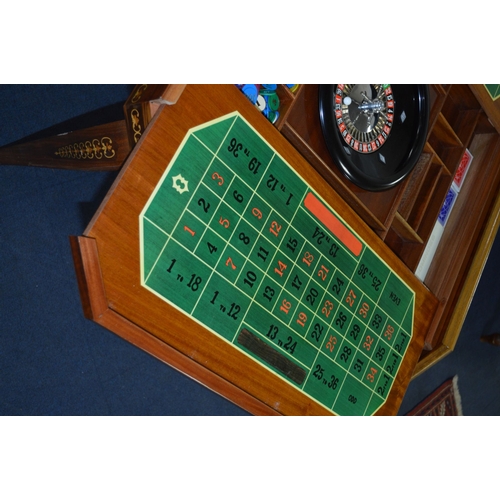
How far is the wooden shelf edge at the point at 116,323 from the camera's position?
4.39 ft

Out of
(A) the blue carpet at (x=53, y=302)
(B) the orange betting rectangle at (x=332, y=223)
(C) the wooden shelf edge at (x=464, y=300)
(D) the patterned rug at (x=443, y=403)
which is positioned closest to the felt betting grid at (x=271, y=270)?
(B) the orange betting rectangle at (x=332, y=223)

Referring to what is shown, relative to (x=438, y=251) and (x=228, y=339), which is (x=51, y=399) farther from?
(x=438, y=251)

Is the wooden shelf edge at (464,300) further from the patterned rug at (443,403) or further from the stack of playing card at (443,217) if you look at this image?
the patterned rug at (443,403)

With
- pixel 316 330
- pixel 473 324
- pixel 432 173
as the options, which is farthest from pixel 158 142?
pixel 473 324

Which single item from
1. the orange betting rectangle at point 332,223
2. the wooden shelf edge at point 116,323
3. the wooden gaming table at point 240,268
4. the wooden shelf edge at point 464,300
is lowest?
the wooden shelf edge at point 116,323

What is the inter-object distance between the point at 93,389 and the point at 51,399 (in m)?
0.23

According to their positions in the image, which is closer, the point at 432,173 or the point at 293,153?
the point at 293,153

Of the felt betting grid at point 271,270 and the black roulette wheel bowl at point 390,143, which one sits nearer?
the felt betting grid at point 271,270

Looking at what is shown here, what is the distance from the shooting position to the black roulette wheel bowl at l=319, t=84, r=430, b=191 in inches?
76.8

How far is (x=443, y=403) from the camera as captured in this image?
4320mm

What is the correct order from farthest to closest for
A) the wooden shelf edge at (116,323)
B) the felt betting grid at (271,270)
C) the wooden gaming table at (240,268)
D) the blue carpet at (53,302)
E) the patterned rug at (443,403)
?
1. the patterned rug at (443,403)
2. the blue carpet at (53,302)
3. the felt betting grid at (271,270)
4. the wooden gaming table at (240,268)
5. the wooden shelf edge at (116,323)

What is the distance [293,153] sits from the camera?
1.87 m

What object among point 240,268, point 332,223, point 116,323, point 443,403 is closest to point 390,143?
point 332,223

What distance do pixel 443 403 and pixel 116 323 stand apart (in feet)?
11.9
